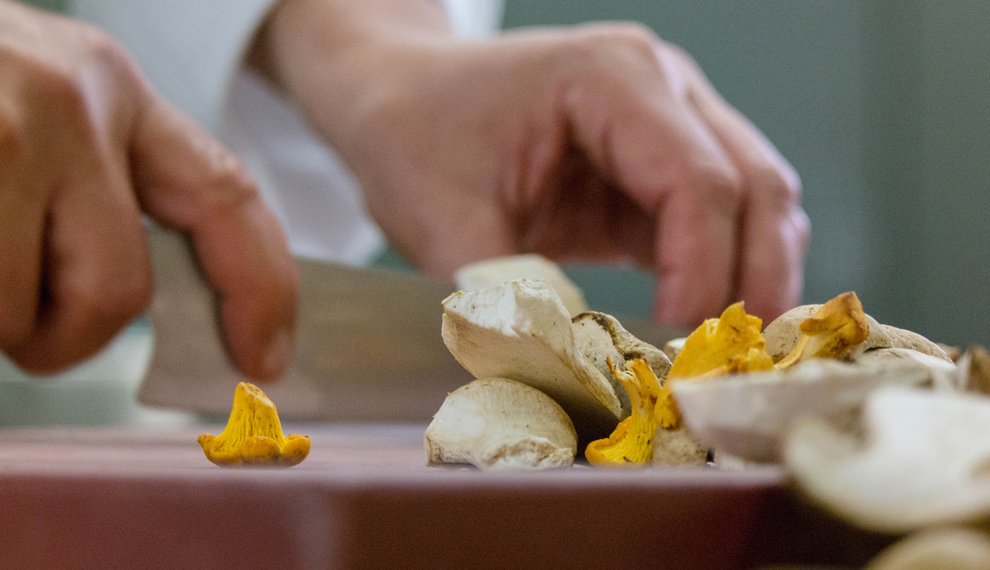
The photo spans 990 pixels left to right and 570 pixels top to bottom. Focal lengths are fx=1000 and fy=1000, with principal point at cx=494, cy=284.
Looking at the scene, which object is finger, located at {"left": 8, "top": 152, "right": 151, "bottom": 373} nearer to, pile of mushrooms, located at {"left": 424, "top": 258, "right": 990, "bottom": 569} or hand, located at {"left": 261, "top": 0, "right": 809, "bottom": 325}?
hand, located at {"left": 261, "top": 0, "right": 809, "bottom": 325}

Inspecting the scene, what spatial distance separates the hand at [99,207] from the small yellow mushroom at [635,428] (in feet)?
1.55

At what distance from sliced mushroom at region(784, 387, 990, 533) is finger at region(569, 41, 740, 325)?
2.31ft

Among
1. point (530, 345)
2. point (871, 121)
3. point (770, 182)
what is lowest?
point (871, 121)

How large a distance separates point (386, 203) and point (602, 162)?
0.21m

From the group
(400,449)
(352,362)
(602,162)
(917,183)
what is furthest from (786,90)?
(400,449)

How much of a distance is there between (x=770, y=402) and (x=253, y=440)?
0.53ft

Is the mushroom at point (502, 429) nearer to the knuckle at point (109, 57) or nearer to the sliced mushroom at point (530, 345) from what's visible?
the sliced mushroom at point (530, 345)

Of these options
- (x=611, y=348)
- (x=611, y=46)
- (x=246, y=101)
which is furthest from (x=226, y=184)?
(x=246, y=101)

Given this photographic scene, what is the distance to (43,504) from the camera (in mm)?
176

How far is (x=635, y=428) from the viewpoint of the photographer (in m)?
0.25

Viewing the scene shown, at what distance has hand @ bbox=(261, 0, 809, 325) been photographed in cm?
87

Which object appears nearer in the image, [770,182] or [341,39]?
[770,182]

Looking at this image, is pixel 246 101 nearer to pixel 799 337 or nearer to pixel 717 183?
pixel 717 183

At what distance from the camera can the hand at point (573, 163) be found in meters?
0.87
